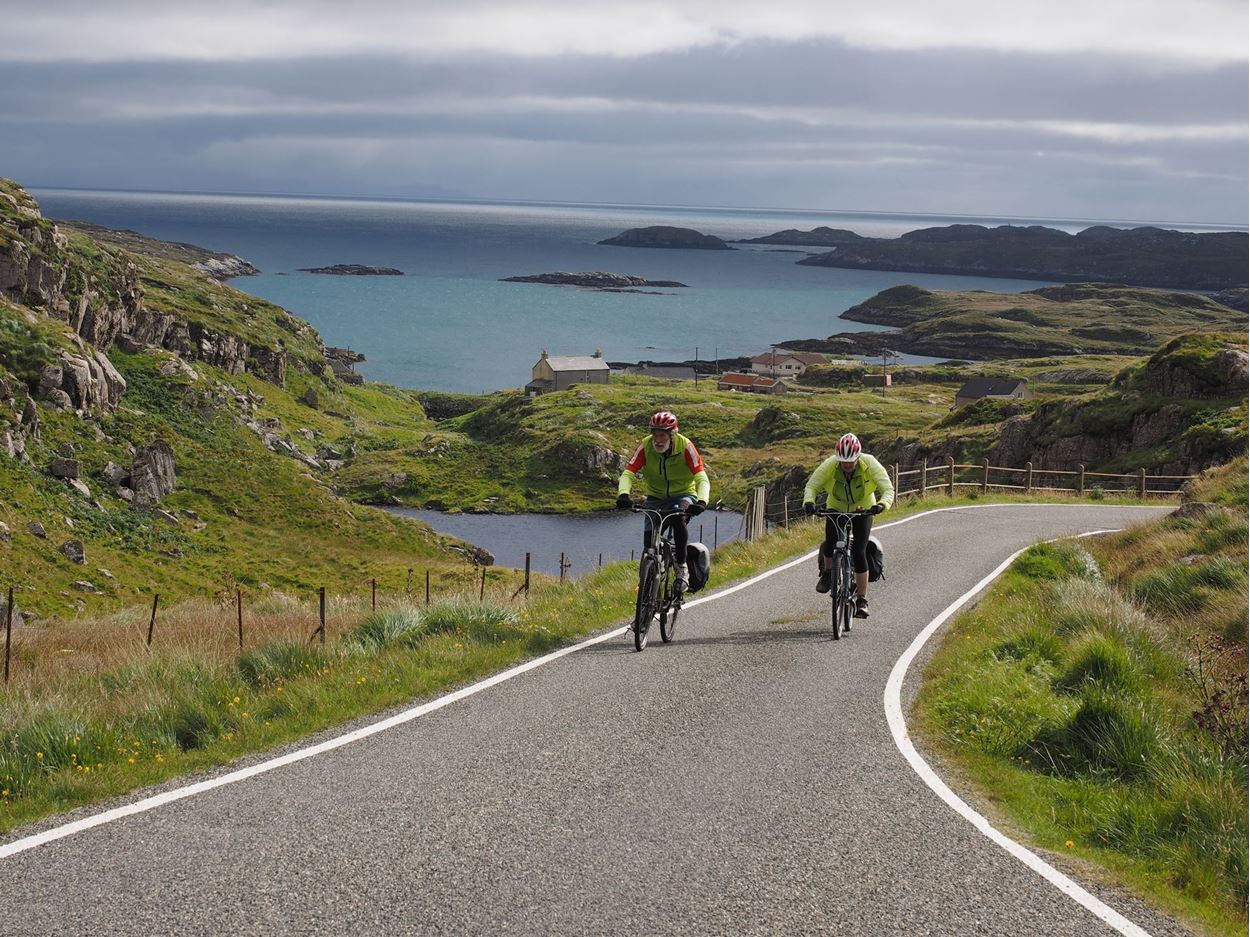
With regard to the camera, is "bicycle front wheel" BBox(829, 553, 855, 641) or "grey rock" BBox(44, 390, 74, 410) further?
"grey rock" BBox(44, 390, 74, 410)

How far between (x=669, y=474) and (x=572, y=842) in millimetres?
6328

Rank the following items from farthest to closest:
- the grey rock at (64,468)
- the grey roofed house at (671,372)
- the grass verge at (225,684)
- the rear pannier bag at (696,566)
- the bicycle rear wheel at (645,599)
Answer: the grey roofed house at (671,372)
the grey rock at (64,468)
the rear pannier bag at (696,566)
the bicycle rear wheel at (645,599)
the grass verge at (225,684)

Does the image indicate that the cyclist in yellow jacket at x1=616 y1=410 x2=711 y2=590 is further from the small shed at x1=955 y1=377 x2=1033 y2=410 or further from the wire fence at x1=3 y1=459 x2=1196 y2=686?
the small shed at x1=955 y1=377 x2=1033 y2=410

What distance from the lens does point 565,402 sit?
15050 centimetres

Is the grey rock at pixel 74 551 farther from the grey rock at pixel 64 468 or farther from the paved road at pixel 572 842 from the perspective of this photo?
the paved road at pixel 572 842

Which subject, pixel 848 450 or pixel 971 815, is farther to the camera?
pixel 848 450

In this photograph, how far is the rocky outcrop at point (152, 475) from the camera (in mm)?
66312

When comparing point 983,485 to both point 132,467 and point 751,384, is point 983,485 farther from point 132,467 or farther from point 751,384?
point 751,384

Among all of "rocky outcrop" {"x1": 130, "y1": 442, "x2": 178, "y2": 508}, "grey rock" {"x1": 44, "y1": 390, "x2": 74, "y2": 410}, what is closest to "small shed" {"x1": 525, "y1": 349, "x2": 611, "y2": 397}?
"rocky outcrop" {"x1": 130, "y1": 442, "x2": 178, "y2": 508}

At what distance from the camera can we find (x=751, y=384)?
174m

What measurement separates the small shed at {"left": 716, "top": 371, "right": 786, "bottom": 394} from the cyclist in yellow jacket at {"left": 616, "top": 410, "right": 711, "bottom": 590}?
160 metres

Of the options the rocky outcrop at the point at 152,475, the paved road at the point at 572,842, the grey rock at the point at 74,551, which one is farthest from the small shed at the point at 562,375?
the paved road at the point at 572,842

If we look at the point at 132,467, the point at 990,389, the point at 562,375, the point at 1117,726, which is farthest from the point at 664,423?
the point at 562,375

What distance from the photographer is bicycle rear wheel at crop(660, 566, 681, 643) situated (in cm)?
1240
